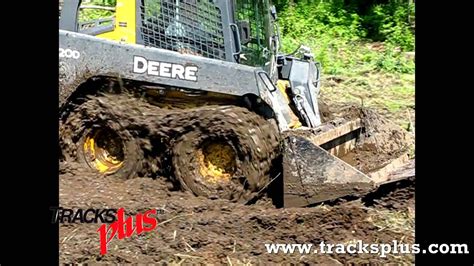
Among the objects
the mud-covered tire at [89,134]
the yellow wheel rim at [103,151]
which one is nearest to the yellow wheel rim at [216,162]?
the mud-covered tire at [89,134]

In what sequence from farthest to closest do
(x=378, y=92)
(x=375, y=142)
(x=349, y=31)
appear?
(x=349, y=31) → (x=378, y=92) → (x=375, y=142)

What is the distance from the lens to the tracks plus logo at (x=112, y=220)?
18.3ft

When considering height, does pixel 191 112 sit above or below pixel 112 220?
above

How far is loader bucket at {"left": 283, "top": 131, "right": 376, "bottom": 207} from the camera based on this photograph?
5.88 m

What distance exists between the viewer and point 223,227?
18.6 ft

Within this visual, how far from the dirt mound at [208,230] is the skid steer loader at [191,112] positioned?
0.66 ft

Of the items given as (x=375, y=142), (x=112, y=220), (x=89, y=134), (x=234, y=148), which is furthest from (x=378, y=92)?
(x=112, y=220)

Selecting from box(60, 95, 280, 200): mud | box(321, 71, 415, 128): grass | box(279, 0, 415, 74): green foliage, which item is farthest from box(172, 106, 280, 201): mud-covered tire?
box(279, 0, 415, 74): green foliage

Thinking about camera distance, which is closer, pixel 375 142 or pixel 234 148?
pixel 234 148

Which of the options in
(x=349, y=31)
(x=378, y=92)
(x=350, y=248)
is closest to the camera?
(x=350, y=248)

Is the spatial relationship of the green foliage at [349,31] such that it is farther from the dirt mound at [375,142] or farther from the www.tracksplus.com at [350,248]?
the www.tracksplus.com at [350,248]

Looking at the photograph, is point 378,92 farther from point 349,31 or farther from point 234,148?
Result: point 234,148

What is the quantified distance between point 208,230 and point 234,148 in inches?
32.8

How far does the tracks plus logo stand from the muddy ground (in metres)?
0.06
